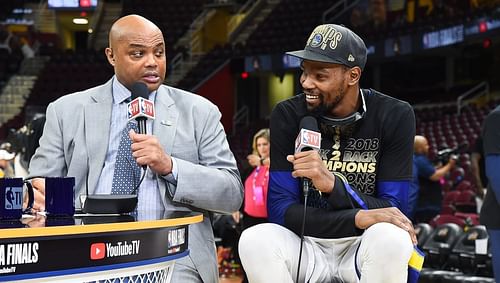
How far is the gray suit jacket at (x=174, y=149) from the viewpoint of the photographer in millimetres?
3572

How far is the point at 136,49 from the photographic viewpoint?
3.73 metres

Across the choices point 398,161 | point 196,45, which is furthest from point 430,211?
point 196,45

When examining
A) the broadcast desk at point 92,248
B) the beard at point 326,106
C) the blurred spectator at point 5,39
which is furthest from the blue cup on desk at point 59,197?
the blurred spectator at point 5,39

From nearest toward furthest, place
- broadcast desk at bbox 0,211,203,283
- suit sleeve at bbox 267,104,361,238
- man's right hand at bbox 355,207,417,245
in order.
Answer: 1. broadcast desk at bbox 0,211,203,283
2. man's right hand at bbox 355,207,417,245
3. suit sleeve at bbox 267,104,361,238

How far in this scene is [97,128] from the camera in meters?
3.73

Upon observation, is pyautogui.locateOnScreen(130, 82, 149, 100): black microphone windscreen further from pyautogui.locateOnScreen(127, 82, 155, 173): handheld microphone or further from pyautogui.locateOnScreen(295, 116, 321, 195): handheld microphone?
pyautogui.locateOnScreen(295, 116, 321, 195): handheld microphone

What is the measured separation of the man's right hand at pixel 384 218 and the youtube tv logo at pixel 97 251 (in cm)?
96

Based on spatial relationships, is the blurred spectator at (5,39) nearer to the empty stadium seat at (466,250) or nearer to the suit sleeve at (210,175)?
the empty stadium seat at (466,250)

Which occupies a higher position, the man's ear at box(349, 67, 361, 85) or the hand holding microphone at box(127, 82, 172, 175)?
the man's ear at box(349, 67, 361, 85)

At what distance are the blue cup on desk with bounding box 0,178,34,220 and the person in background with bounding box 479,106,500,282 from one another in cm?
216

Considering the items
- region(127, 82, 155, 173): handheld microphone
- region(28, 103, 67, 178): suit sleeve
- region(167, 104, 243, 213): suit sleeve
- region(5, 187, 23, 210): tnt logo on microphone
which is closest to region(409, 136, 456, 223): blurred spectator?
region(167, 104, 243, 213): suit sleeve

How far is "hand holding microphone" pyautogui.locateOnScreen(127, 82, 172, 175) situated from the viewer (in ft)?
10.4

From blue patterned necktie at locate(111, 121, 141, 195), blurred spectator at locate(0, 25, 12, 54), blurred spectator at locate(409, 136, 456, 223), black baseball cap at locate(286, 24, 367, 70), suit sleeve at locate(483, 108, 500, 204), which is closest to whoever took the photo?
black baseball cap at locate(286, 24, 367, 70)

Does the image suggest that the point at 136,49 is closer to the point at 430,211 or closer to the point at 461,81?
the point at 430,211
